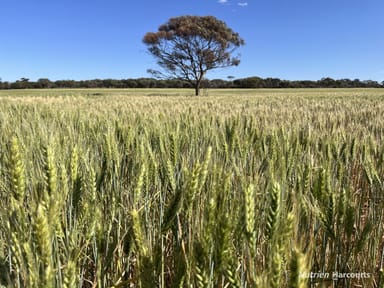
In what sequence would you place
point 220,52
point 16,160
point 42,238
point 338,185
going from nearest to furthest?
point 42,238
point 16,160
point 338,185
point 220,52

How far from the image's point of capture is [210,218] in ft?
1.77

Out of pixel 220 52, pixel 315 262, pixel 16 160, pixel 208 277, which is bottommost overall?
pixel 315 262

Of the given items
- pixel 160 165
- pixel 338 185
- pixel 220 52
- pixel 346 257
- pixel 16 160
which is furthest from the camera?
pixel 220 52

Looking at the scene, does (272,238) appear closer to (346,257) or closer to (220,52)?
(346,257)

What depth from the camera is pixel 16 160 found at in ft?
2.17

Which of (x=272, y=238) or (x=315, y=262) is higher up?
(x=272, y=238)

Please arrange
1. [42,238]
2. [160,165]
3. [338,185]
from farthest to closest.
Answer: [160,165]
[338,185]
[42,238]

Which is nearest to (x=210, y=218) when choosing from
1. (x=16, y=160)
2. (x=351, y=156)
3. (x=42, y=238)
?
(x=42, y=238)

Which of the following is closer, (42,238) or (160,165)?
(42,238)

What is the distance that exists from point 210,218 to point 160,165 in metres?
0.60

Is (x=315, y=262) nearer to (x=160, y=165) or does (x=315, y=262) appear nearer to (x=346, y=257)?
(x=346, y=257)

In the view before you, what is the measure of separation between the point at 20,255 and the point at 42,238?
0.06 meters

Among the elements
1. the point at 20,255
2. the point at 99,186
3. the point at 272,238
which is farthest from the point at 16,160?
the point at 272,238

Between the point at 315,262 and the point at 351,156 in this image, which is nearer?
the point at 315,262
